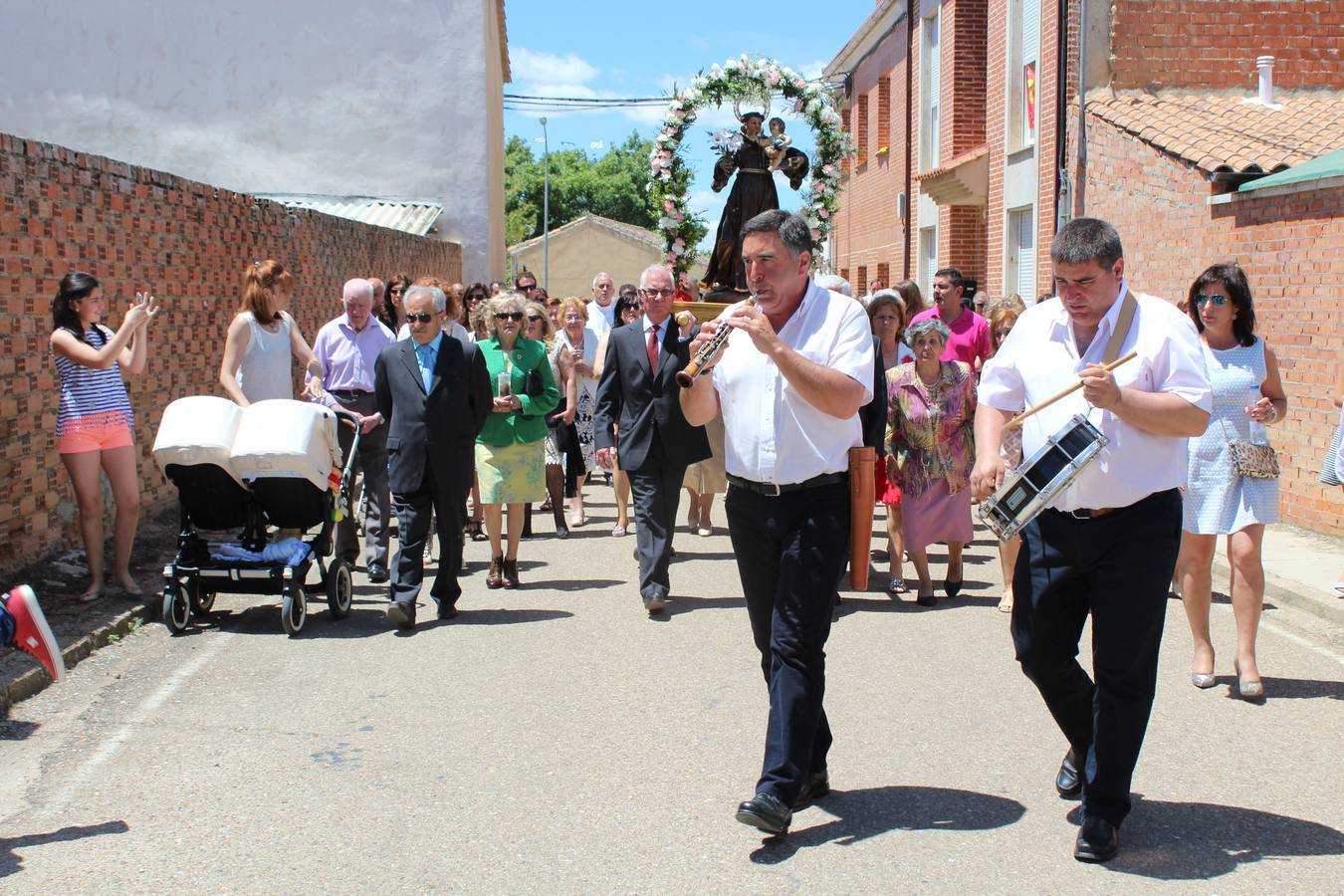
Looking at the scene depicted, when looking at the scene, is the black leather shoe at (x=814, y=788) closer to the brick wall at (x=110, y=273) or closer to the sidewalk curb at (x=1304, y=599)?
the sidewalk curb at (x=1304, y=599)

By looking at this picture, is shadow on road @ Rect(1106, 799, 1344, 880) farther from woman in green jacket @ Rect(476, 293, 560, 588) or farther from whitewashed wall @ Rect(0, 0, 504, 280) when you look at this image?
whitewashed wall @ Rect(0, 0, 504, 280)

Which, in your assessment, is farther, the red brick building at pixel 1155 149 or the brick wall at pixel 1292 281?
the red brick building at pixel 1155 149

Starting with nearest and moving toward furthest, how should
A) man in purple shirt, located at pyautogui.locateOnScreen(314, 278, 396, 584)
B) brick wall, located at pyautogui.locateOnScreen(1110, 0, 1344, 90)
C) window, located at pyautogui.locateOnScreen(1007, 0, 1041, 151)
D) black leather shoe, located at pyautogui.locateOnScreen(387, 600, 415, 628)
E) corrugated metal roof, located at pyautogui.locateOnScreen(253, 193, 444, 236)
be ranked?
1. black leather shoe, located at pyautogui.locateOnScreen(387, 600, 415, 628)
2. man in purple shirt, located at pyautogui.locateOnScreen(314, 278, 396, 584)
3. brick wall, located at pyautogui.locateOnScreen(1110, 0, 1344, 90)
4. window, located at pyautogui.locateOnScreen(1007, 0, 1041, 151)
5. corrugated metal roof, located at pyautogui.locateOnScreen(253, 193, 444, 236)

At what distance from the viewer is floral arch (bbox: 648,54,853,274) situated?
13000mm

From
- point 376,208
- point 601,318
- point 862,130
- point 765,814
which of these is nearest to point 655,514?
point 765,814

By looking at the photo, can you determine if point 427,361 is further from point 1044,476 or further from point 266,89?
point 266,89

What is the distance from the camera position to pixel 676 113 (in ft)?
43.1

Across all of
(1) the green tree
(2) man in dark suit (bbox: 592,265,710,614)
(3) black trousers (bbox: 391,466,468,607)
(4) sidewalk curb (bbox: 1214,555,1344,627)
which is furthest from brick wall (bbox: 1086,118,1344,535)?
(1) the green tree

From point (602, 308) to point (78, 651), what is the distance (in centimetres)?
875

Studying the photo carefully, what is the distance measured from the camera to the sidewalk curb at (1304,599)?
816 cm

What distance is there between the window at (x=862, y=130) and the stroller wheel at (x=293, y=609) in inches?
1003

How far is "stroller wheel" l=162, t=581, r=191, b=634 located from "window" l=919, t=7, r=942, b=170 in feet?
64.9

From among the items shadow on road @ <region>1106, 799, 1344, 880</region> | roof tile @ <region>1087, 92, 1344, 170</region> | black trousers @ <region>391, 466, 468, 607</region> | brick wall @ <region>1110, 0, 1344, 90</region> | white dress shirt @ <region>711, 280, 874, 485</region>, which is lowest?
shadow on road @ <region>1106, 799, 1344, 880</region>

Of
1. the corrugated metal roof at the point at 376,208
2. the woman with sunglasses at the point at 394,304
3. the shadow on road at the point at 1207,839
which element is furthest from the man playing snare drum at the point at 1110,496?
the corrugated metal roof at the point at 376,208
